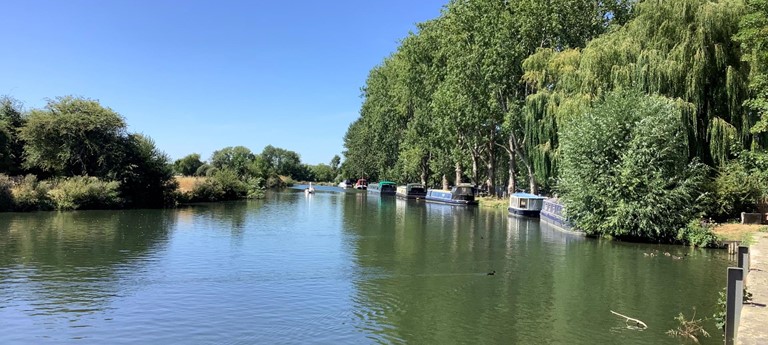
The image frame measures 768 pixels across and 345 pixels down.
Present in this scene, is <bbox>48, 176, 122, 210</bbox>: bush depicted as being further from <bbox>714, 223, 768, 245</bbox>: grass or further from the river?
<bbox>714, 223, 768, 245</bbox>: grass

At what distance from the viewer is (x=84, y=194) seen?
3453cm

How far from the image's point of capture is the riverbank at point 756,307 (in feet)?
21.0

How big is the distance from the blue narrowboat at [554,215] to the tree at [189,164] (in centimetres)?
8242

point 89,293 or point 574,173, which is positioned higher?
point 574,173

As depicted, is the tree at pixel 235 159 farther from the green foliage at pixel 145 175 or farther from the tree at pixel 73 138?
the tree at pixel 73 138

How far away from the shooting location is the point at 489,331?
9.82 m

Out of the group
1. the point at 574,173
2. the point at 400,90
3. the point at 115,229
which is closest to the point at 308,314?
the point at 574,173

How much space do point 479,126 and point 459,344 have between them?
41.3 m

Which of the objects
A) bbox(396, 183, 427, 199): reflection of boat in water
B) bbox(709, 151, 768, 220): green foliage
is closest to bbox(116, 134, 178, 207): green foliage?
bbox(396, 183, 427, 199): reflection of boat in water

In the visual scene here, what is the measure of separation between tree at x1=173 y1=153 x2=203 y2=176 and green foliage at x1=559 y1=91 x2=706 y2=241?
90.6 metres

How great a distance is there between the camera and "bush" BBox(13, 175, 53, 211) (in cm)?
3171

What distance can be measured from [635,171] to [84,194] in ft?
107

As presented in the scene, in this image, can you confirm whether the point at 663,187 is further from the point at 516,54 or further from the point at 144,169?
the point at 144,169

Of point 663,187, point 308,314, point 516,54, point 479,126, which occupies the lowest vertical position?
point 308,314
